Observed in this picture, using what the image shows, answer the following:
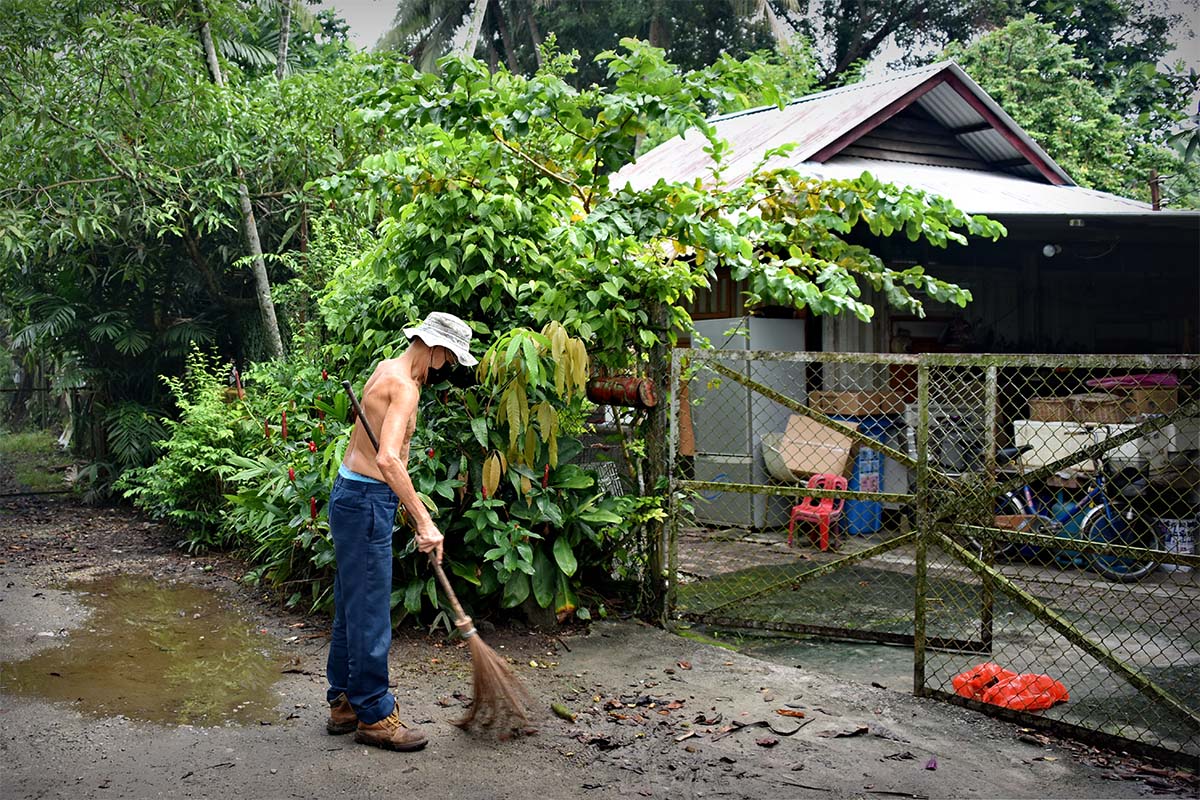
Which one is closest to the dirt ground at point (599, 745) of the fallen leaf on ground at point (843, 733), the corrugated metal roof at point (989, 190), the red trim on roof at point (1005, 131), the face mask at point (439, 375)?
the fallen leaf on ground at point (843, 733)

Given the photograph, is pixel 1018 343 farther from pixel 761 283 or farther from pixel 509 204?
pixel 509 204

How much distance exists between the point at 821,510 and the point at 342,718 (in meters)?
5.19

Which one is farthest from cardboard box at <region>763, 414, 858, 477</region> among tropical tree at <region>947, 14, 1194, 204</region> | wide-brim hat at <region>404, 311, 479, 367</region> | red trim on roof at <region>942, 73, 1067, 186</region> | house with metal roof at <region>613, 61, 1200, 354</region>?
tropical tree at <region>947, 14, 1194, 204</region>

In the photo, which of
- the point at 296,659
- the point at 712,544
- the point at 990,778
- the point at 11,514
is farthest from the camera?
the point at 11,514

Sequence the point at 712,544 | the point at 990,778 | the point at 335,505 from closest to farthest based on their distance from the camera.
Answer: the point at 990,778, the point at 335,505, the point at 712,544

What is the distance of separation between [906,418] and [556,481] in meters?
4.36

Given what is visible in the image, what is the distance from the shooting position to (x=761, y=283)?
574 centimetres

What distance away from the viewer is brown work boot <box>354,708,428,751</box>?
4109 millimetres

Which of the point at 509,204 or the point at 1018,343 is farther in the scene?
the point at 1018,343

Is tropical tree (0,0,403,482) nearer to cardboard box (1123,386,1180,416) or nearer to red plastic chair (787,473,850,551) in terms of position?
red plastic chair (787,473,850,551)

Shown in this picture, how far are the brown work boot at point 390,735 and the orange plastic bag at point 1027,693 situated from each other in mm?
2735

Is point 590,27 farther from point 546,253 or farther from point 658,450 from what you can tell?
point 658,450

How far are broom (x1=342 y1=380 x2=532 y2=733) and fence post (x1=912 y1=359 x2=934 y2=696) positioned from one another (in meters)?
2.01

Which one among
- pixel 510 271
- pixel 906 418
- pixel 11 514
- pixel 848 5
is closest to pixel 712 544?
pixel 906 418
